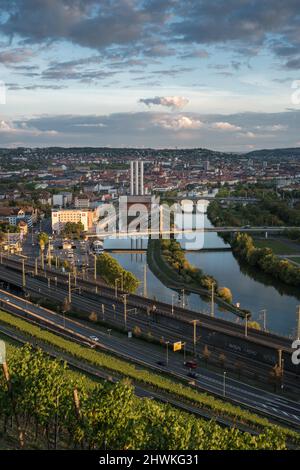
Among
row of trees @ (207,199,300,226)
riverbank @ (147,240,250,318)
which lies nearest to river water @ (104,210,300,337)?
riverbank @ (147,240,250,318)

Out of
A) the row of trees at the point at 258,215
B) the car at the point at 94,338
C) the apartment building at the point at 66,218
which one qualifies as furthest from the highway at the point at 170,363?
the row of trees at the point at 258,215

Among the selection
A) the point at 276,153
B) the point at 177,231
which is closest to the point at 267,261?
the point at 177,231

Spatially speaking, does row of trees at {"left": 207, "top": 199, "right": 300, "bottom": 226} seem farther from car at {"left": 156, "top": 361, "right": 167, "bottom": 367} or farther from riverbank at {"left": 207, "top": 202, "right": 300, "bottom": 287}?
car at {"left": 156, "top": 361, "right": 167, "bottom": 367}

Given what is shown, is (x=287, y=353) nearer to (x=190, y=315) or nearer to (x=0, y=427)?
(x=190, y=315)

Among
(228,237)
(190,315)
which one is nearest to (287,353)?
(190,315)

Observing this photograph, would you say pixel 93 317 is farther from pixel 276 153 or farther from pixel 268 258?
pixel 276 153
